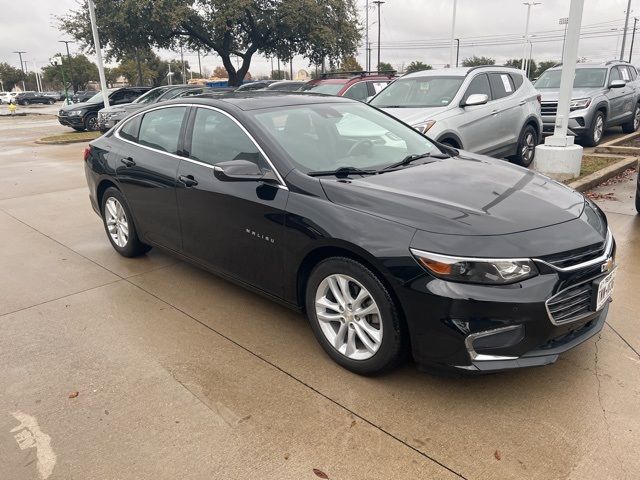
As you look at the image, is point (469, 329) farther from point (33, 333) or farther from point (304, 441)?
point (33, 333)

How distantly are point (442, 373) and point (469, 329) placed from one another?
322 millimetres

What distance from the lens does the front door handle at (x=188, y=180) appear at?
3998mm

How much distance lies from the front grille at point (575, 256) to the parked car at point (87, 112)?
19.7 meters

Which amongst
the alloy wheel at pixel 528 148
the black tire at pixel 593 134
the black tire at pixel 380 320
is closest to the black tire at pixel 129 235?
the black tire at pixel 380 320

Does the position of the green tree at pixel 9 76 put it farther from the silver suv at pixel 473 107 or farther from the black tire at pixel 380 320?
the black tire at pixel 380 320

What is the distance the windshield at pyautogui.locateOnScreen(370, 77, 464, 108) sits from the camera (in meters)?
7.90

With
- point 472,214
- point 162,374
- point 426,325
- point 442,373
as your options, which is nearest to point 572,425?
point 442,373

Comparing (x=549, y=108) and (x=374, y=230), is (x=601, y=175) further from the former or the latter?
(x=374, y=230)

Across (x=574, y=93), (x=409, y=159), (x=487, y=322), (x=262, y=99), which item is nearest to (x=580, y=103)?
(x=574, y=93)

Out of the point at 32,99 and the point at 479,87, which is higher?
the point at 479,87

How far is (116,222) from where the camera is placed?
525 centimetres

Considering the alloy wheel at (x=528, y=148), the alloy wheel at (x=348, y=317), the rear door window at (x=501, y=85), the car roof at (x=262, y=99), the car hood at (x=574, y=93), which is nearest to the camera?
the alloy wheel at (x=348, y=317)

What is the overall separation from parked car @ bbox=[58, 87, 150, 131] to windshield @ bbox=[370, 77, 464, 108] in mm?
14260

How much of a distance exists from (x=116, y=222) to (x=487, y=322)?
12.9ft
